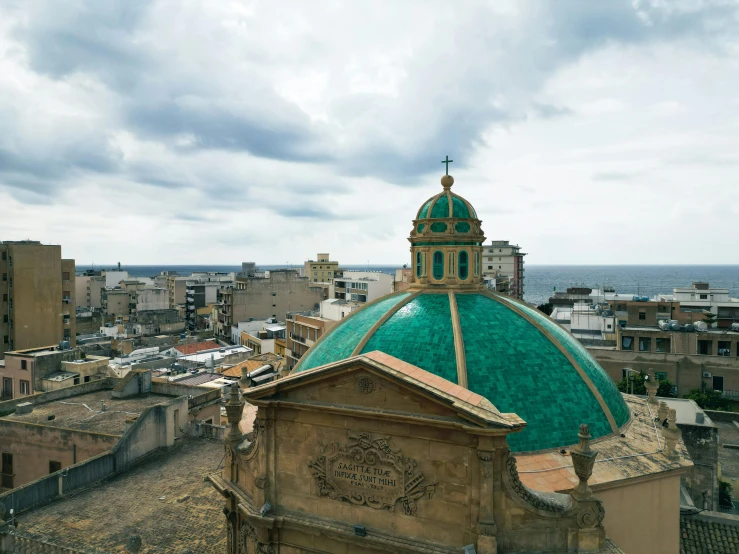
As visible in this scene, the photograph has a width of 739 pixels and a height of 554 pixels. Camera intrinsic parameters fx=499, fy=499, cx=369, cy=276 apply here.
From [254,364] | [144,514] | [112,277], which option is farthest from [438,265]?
[112,277]

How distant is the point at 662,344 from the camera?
55.2 m

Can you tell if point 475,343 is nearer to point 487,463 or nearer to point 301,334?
point 487,463

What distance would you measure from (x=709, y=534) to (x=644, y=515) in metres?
7.22

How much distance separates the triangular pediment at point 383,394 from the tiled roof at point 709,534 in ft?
42.5

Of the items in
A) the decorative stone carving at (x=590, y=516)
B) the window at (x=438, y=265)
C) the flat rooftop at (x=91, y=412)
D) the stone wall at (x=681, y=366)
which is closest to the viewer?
the decorative stone carving at (x=590, y=516)

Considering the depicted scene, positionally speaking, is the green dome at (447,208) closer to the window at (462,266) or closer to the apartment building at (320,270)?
the window at (462,266)

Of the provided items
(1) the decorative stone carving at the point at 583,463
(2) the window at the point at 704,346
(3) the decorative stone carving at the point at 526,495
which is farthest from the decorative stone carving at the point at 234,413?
(2) the window at the point at 704,346

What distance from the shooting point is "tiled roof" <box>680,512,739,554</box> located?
18328mm

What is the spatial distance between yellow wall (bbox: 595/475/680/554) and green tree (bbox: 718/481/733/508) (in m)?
15.4

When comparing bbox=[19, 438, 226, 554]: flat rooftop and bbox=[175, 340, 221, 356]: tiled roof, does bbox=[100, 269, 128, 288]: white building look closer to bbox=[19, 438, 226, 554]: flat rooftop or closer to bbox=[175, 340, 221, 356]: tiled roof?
bbox=[175, 340, 221, 356]: tiled roof

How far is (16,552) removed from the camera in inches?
599

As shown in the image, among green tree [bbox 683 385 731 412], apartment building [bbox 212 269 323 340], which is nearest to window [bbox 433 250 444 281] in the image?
green tree [bbox 683 385 731 412]

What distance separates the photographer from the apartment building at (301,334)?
57.4 meters

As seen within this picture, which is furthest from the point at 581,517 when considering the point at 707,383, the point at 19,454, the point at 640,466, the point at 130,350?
the point at 130,350
